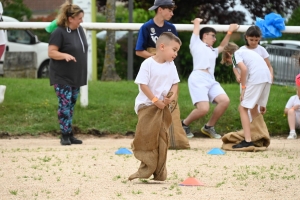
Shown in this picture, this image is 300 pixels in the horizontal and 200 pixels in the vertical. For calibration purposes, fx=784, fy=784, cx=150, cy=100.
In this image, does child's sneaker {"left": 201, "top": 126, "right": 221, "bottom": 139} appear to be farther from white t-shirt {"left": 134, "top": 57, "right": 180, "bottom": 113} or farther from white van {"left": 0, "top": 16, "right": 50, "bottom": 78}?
white van {"left": 0, "top": 16, "right": 50, "bottom": 78}

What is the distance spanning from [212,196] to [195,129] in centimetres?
491

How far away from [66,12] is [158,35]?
4.10 feet

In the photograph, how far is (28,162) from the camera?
839 centimetres

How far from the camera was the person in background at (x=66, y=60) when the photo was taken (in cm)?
1003

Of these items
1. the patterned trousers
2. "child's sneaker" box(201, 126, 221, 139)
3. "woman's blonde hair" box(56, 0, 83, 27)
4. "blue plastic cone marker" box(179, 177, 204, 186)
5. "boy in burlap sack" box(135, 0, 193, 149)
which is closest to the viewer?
"blue plastic cone marker" box(179, 177, 204, 186)

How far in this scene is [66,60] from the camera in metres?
9.93

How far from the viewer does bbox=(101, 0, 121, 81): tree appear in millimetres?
18933

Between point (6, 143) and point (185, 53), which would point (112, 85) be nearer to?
point (6, 143)

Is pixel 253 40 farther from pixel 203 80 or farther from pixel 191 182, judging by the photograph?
pixel 191 182

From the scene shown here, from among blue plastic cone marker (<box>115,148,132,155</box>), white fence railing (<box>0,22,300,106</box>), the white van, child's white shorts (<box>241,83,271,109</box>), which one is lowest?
the white van

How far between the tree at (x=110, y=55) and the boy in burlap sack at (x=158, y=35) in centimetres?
894

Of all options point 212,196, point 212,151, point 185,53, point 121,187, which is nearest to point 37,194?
point 121,187

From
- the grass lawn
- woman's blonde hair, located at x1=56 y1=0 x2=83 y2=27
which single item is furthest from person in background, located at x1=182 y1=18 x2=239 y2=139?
woman's blonde hair, located at x1=56 y1=0 x2=83 y2=27

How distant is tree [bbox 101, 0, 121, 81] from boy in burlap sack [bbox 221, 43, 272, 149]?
926 centimetres
